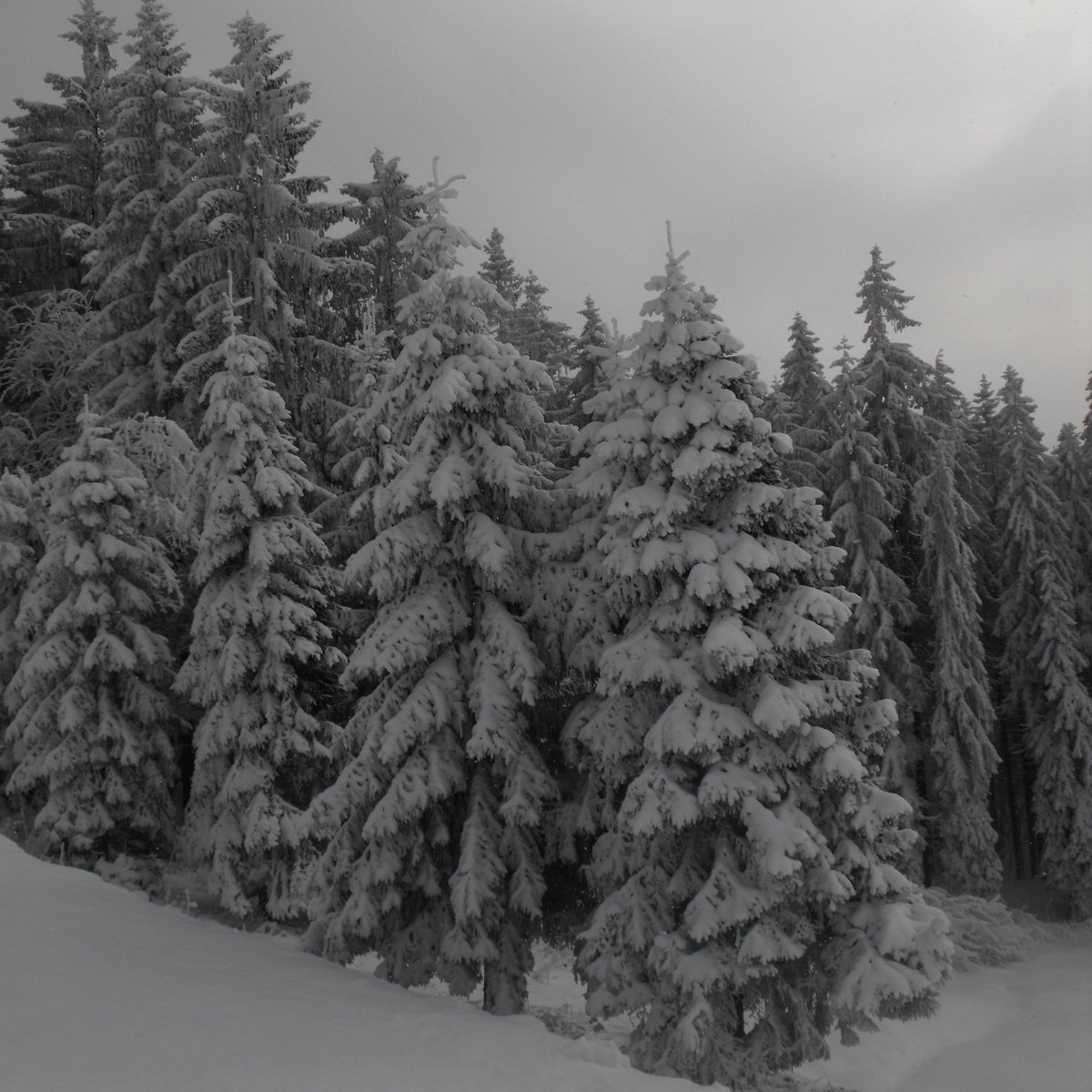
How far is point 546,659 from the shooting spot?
15.1 m

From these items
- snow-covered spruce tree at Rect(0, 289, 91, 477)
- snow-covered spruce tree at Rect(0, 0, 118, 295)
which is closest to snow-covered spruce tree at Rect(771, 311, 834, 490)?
snow-covered spruce tree at Rect(0, 289, 91, 477)

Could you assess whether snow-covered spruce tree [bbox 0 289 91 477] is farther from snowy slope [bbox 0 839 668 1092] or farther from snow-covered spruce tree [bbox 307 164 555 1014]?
snowy slope [bbox 0 839 668 1092]

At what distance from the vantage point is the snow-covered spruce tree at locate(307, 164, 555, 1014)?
13672 millimetres

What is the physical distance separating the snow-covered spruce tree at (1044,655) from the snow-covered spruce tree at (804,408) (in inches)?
270

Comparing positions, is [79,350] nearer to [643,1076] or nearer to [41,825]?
[41,825]

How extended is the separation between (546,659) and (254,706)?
5.94 m

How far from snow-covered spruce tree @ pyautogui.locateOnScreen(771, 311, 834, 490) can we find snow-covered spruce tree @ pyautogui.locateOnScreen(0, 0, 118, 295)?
24.6 m

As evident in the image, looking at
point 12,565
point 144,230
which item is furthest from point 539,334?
point 12,565

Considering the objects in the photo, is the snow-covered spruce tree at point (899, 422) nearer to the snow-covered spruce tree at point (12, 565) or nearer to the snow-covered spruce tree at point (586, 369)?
the snow-covered spruce tree at point (586, 369)

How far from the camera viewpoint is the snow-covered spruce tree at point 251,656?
17156 mm

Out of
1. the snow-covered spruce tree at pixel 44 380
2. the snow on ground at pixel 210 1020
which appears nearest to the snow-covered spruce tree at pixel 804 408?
the snow on ground at pixel 210 1020

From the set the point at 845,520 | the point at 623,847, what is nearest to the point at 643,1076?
the point at 623,847

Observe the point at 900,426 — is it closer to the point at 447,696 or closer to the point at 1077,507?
the point at 1077,507

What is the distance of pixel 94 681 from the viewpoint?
1867cm
